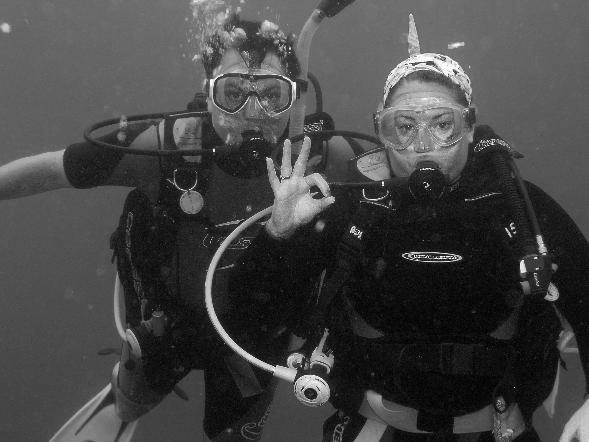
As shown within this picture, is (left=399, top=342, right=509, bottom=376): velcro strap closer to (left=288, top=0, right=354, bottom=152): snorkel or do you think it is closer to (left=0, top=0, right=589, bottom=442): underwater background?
(left=288, top=0, right=354, bottom=152): snorkel

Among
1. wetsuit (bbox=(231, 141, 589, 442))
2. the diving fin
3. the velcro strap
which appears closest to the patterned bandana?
wetsuit (bbox=(231, 141, 589, 442))

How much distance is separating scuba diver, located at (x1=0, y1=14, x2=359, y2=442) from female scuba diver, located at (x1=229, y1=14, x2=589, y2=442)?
892 mm

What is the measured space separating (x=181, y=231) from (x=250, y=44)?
4.66 ft

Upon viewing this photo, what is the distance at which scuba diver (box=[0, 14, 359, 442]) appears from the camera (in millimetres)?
3408

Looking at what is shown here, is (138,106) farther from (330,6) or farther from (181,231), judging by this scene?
(181,231)

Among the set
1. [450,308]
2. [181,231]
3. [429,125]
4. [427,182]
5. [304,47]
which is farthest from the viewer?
[304,47]

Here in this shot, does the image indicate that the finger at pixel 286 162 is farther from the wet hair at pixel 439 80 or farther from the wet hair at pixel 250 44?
the wet hair at pixel 250 44

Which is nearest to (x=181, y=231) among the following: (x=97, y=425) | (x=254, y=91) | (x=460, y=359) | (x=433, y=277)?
(x=254, y=91)

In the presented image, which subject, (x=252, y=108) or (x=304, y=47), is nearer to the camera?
(x=252, y=108)

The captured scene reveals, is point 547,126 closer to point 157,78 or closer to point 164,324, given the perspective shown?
point 157,78

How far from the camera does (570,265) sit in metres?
2.39

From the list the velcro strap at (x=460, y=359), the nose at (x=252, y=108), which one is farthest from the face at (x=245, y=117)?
the velcro strap at (x=460, y=359)

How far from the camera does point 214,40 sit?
3.65 metres

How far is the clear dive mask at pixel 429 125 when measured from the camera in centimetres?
257
